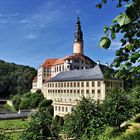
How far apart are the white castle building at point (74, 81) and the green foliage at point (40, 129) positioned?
2957cm

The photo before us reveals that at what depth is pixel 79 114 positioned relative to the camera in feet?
106

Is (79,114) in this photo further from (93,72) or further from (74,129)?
(93,72)

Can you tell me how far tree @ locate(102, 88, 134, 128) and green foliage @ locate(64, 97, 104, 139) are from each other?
1.02m

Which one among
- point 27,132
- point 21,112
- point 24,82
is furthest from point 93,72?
point 24,82

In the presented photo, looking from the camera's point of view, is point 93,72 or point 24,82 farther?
point 24,82

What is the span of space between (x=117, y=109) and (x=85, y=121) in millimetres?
4138

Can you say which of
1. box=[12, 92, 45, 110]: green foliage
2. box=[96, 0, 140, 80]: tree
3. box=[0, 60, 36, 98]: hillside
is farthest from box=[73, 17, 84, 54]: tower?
box=[96, 0, 140, 80]: tree

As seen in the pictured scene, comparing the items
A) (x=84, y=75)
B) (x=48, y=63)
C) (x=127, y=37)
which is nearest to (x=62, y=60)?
(x=48, y=63)

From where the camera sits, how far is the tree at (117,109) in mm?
32531

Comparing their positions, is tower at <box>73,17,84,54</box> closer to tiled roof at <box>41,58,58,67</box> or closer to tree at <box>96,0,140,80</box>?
tiled roof at <box>41,58,58,67</box>

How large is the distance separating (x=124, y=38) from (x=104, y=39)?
71cm

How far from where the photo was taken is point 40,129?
26.6 metres

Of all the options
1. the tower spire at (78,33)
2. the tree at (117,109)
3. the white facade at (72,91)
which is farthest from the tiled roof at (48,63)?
the tree at (117,109)

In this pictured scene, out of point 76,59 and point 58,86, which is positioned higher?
point 76,59
